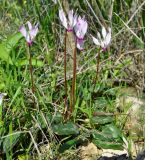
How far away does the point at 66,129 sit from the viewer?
2.21 m

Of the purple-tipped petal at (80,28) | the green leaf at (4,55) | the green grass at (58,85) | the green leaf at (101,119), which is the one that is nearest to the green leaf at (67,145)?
the green grass at (58,85)

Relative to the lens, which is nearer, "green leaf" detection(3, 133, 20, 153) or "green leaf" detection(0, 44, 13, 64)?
"green leaf" detection(3, 133, 20, 153)

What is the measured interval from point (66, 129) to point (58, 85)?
415 mm

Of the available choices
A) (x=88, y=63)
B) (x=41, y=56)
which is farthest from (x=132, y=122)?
→ (x=41, y=56)

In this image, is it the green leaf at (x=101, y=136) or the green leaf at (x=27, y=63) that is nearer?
the green leaf at (x=101, y=136)

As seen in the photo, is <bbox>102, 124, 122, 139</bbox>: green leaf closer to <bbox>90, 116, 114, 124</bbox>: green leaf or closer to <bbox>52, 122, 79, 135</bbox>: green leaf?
<bbox>90, 116, 114, 124</bbox>: green leaf

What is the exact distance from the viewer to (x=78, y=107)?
7.63 ft

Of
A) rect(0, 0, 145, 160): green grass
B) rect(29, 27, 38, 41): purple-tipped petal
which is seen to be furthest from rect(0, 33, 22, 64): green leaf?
rect(29, 27, 38, 41): purple-tipped petal

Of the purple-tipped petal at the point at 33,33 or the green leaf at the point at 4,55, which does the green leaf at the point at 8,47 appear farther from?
the purple-tipped petal at the point at 33,33

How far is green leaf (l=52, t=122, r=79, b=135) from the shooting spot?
7.17ft

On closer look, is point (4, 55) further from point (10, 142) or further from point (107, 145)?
point (107, 145)

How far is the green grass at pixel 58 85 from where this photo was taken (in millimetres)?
2193

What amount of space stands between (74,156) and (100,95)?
504 millimetres

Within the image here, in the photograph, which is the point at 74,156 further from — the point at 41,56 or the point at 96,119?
the point at 41,56
